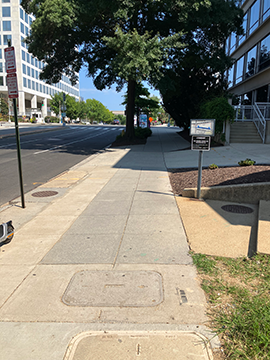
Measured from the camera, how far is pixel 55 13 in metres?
16.2

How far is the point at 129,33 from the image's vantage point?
16531 millimetres

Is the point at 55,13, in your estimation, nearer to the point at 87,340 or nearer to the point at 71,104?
the point at 87,340

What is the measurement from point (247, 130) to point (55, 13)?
13.3 meters

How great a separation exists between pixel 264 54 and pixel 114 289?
86.6ft

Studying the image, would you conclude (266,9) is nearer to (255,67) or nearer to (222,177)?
(255,67)

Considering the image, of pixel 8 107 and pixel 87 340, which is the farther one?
pixel 8 107

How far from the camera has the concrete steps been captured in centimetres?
1812

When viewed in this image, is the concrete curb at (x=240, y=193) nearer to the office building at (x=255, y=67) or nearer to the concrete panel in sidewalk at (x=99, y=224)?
the concrete panel in sidewalk at (x=99, y=224)

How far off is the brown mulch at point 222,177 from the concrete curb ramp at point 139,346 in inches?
215

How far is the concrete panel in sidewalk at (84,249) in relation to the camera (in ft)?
13.6

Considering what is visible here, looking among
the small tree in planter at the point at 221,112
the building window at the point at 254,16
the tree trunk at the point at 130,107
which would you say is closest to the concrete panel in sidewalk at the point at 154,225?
the small tree in planter at the point at 221,112

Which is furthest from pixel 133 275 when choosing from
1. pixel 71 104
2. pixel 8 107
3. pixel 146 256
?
pixel 71 104

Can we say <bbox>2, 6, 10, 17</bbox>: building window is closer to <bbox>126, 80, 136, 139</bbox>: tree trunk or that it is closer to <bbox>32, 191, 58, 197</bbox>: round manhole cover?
<bbox>126, 80, 136, 139</bbox>: tree trunk

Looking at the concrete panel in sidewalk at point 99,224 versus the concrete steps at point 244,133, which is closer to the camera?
the concrete panel in sidewalk at point 99,224
